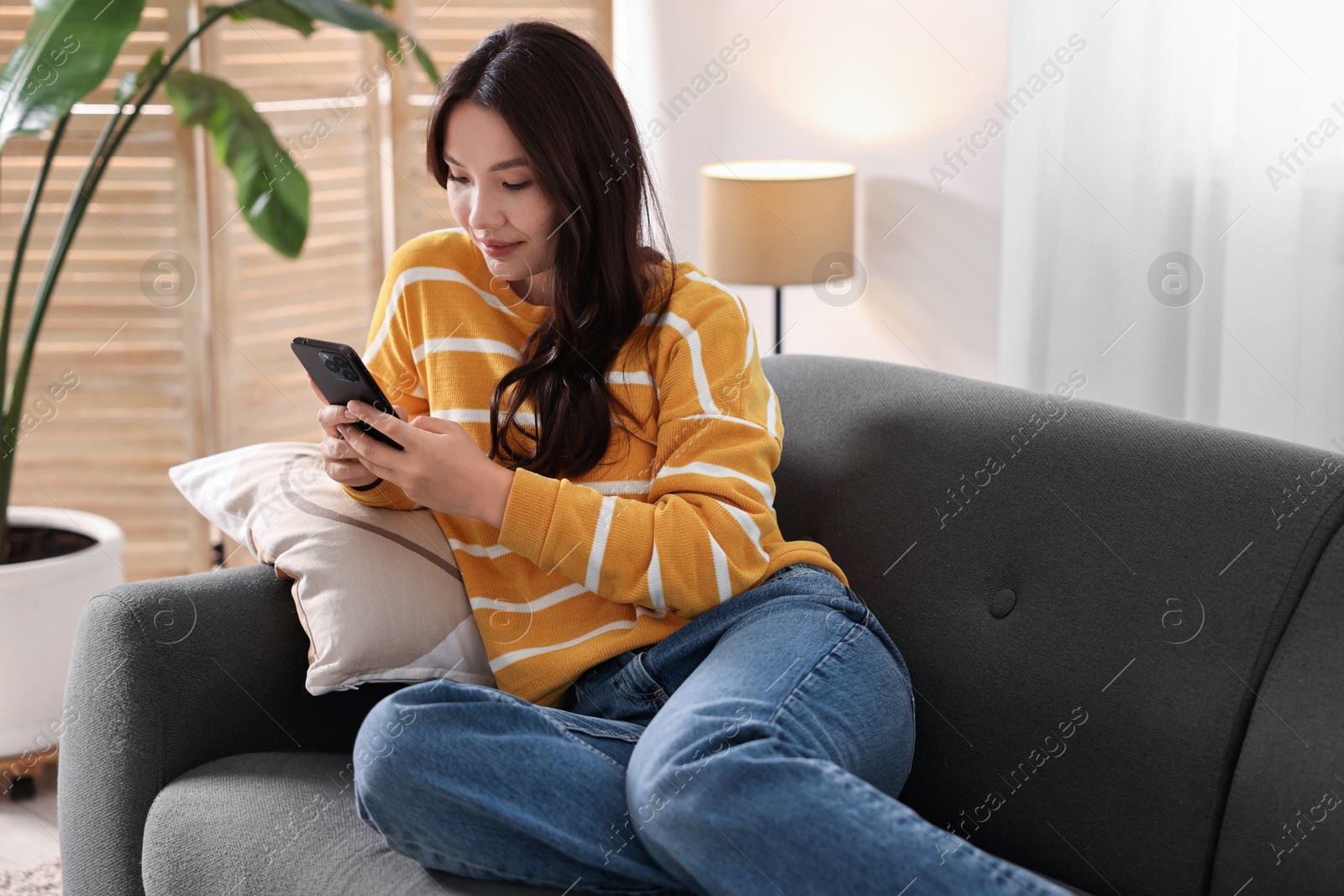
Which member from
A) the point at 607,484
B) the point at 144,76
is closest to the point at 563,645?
the point at 607,484

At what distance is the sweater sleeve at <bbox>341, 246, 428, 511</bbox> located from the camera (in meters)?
1.44

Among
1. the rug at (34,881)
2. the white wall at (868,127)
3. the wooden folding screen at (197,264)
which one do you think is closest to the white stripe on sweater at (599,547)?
the rug at (34,881)

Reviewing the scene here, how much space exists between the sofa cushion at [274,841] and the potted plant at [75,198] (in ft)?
2.71

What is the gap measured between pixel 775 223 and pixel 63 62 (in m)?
1.20

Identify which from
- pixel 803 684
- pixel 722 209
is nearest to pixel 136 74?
pixel 722 209

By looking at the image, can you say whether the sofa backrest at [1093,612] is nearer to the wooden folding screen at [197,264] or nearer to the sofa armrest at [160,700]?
the sofa armrest at [160,700]

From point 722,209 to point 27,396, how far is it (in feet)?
4.93

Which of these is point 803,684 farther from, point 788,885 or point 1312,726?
point 1312,726

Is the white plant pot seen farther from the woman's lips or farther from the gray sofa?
the woman's lips

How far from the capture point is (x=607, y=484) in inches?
52.8

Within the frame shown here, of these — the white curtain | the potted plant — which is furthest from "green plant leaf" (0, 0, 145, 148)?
the white curtain

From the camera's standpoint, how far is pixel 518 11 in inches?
112

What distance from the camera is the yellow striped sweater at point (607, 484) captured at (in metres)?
1.23

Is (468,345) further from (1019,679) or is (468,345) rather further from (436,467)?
(1019,679)
